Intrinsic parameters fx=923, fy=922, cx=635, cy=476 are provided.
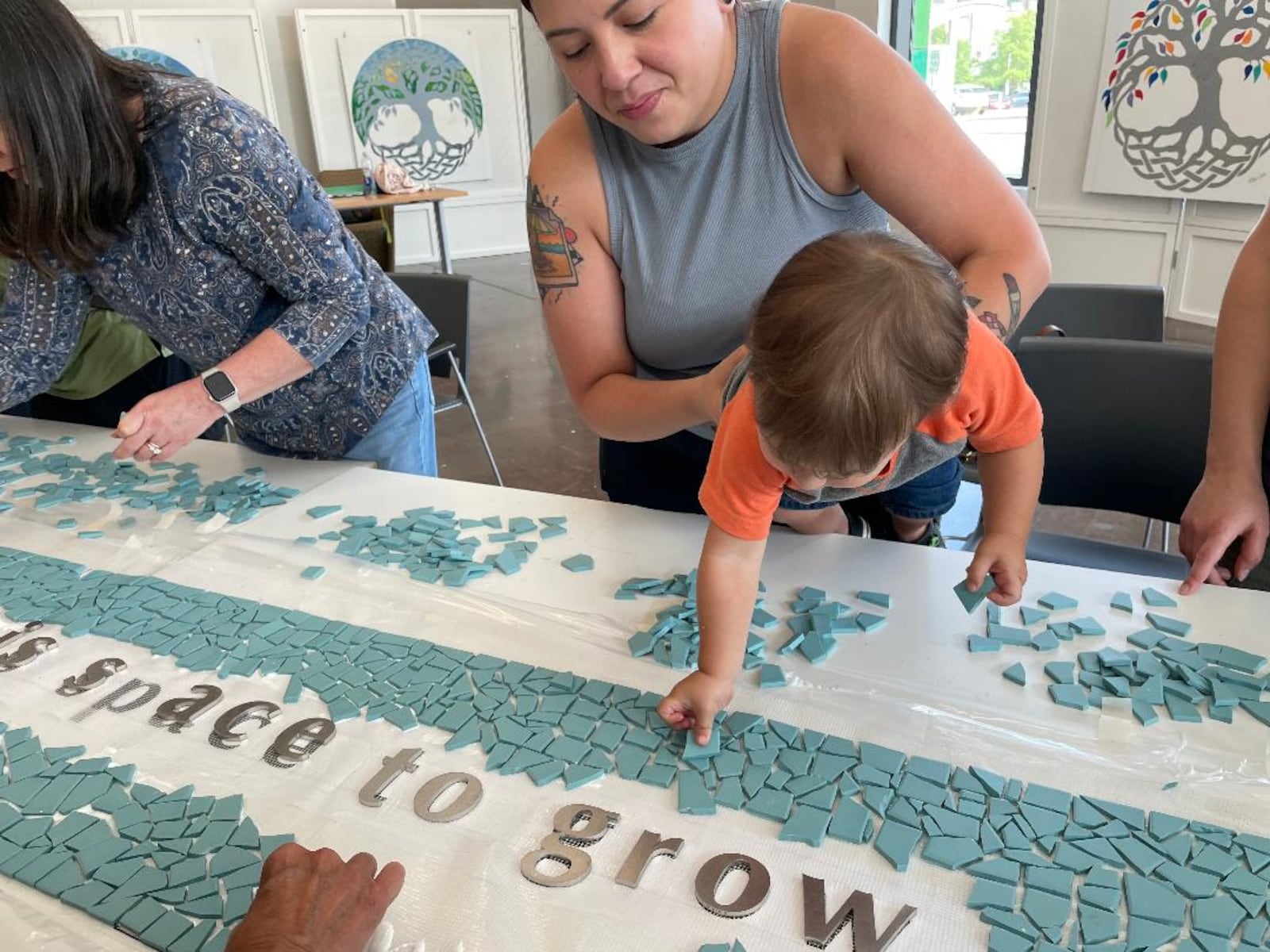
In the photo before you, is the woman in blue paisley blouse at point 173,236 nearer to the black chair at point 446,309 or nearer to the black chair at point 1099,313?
the black chair at point 446,309

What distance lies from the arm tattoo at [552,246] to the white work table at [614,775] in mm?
354

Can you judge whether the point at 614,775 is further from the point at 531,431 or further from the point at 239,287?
the point at 531,431

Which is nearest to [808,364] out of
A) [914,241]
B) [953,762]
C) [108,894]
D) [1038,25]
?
[914,241]

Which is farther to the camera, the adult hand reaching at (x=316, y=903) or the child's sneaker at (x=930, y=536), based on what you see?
the child's sneaker at (x=930, y=536)

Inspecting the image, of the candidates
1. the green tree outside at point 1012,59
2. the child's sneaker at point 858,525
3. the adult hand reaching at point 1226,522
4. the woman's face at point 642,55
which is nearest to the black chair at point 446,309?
the child's sneaker at point 858,525

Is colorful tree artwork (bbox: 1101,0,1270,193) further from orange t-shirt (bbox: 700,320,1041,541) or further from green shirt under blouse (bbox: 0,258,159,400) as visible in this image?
green shirt under blouse (bbox: 0,258,159,400)

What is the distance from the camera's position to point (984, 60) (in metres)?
5.28

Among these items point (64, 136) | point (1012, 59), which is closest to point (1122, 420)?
point (64, 136)

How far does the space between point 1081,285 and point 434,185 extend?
6.30 metres

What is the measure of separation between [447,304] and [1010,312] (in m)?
2.15

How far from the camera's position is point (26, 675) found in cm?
111

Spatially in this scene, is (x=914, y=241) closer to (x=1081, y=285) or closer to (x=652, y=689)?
(x=652, y=689)

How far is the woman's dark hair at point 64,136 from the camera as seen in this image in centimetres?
120

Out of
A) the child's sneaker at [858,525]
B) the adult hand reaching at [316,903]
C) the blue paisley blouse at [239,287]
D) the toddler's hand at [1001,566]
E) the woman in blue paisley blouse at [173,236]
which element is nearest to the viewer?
the adult hand reaching at [316,903]
